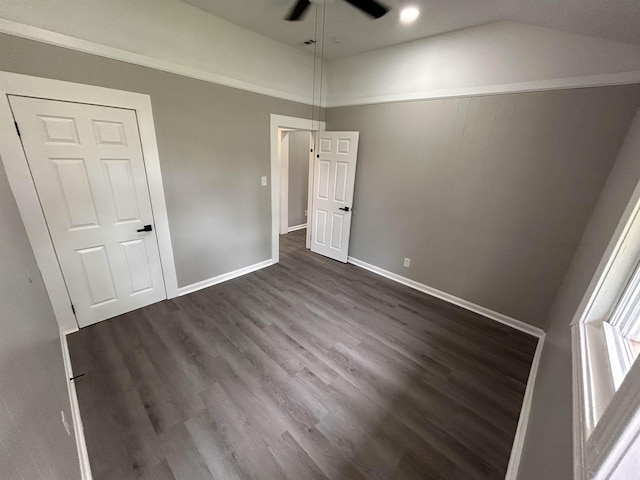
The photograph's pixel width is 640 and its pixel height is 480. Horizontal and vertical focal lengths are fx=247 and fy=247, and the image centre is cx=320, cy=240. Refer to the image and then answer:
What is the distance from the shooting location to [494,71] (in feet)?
8.12

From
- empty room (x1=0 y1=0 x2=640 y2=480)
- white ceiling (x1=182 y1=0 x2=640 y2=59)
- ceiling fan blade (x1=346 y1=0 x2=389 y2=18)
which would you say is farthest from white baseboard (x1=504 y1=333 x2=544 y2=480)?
ceiling fan blade (x1=346 y1=0 x2=389 y2=18)

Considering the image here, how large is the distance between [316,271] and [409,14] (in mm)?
3137

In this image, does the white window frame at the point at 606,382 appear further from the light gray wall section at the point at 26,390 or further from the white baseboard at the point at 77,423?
the white baseboard at the point at 77,423

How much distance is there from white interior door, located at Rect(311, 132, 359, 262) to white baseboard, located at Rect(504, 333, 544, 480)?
102 inches

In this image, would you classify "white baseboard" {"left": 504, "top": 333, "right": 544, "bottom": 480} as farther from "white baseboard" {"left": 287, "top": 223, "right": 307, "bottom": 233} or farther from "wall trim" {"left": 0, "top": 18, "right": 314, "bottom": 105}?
"white baseboard" {"left": 287, "top": 223, "right": 307, "bottom": 233}

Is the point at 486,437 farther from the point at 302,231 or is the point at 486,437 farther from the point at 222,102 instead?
the point at 302,231

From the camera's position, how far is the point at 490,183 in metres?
2.68

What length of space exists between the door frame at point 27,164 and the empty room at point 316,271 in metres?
0.02

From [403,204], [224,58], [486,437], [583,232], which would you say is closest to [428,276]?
[403,204]

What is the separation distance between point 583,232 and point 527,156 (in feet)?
2.80

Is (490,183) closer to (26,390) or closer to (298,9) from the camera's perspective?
(298,9)

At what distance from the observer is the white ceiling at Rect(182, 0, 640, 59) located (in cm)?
159

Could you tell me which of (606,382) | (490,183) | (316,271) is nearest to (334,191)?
(316,271)

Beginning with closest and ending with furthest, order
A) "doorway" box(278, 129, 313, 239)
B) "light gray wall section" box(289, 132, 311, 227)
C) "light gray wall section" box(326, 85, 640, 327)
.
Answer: "light gray wall section" box(326, 85, 640, 327) < "doorway" box(278, 129, 313, 239) < "light gray wall section" box(289, 132, 311, 227)
